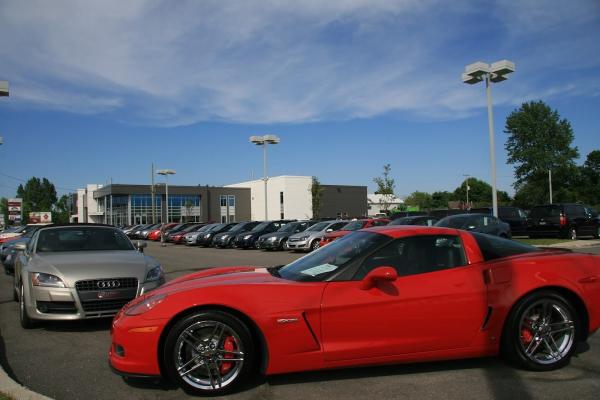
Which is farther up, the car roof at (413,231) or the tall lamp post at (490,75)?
the tall lamp post at (490,75)

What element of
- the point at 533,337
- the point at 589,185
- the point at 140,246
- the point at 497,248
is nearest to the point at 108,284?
the point at 140,246

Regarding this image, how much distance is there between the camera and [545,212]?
2389cm

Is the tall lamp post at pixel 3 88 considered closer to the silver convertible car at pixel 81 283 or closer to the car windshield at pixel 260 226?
the silver convertible car at pixel 81 283

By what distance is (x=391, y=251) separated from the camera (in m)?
4.51

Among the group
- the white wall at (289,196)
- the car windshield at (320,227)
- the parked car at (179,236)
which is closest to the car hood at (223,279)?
the car windshield at (320,227)

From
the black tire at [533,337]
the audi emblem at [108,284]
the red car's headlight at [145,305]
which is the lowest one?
the black tire at [533,337]

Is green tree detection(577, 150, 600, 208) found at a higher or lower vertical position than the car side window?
higher

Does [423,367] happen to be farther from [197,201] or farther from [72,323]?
[197,201]

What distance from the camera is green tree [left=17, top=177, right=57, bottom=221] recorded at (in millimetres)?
127225

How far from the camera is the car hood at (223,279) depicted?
4336 millimetres

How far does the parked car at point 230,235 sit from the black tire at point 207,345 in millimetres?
25266

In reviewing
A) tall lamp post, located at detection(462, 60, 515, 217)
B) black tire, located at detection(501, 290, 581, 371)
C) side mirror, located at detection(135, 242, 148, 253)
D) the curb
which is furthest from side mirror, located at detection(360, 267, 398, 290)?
tall lamp post, located at detection(462, 60, 515, 217)

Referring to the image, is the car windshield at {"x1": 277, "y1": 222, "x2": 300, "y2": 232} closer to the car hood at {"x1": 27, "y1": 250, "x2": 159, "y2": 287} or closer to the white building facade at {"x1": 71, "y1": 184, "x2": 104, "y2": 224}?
the car hood at {"x1": 27, "y1": 250, "x2": 159, "y2": 287}

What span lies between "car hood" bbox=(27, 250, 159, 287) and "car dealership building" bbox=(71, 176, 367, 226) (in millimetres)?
60701
